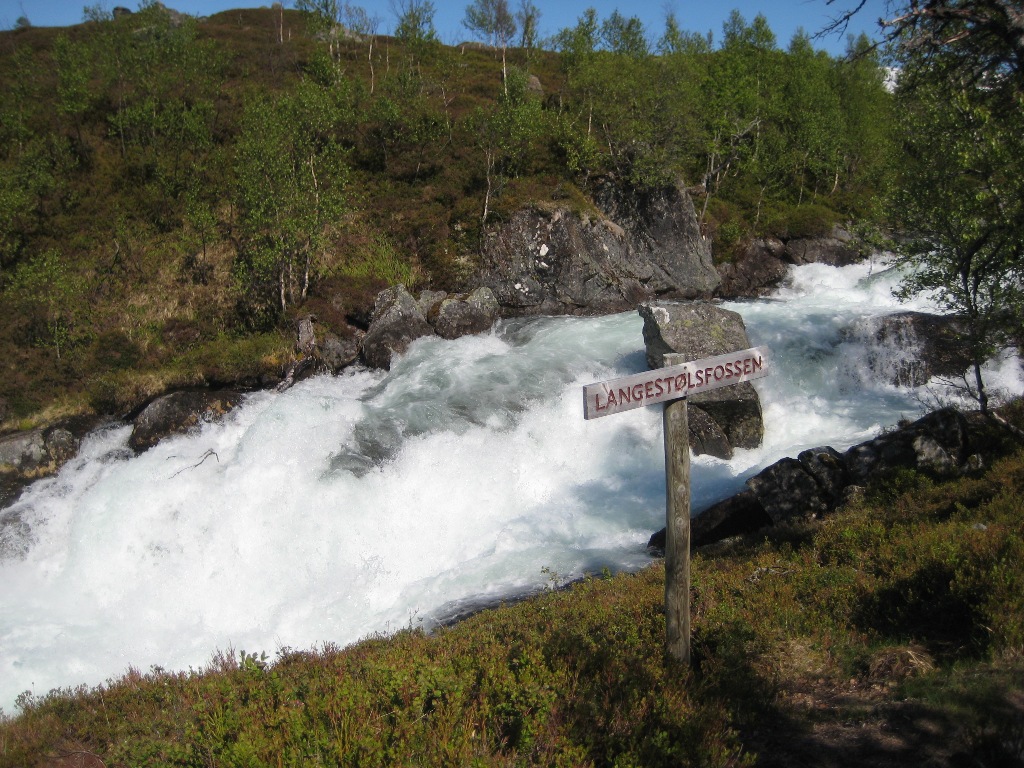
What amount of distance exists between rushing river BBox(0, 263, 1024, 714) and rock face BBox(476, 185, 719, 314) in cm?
694

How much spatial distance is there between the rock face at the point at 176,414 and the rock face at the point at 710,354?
1322 centimetres

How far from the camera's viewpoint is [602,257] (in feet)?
99.3

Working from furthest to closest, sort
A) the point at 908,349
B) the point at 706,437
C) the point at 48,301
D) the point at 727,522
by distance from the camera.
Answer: the point at 48,301 < the point at 908,349 < the point at 706,437 < the point at 727,522

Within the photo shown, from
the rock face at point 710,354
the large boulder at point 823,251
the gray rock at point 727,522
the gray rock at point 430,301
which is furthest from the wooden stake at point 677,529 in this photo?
the large boulder at point 823,251

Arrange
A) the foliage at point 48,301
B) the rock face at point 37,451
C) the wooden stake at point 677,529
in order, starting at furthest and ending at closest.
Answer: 1. the foliage at point 48,301
2. the rock face at point 37,451
3. the wooden stake at point 677,529

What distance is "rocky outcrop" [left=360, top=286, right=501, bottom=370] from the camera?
24.4 metres

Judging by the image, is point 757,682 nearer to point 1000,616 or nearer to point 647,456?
point 1000,616

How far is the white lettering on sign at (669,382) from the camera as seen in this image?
5.24 metres

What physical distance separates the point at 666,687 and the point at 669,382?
2.59 meters

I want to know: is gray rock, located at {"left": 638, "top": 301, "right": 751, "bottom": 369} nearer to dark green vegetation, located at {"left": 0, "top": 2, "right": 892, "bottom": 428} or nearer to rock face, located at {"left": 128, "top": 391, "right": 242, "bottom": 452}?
dark green vegetation, located at {"left": 0, "top": 2, "right": 892, "bottom": 428}

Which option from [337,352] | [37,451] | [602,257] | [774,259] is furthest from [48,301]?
[774,259]

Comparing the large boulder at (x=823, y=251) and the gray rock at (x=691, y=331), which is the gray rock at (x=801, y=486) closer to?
the gray rock at (x=691, y=331)

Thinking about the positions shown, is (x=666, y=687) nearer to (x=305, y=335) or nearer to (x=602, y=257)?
(x=305, y=335)

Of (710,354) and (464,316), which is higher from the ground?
(464,316)
